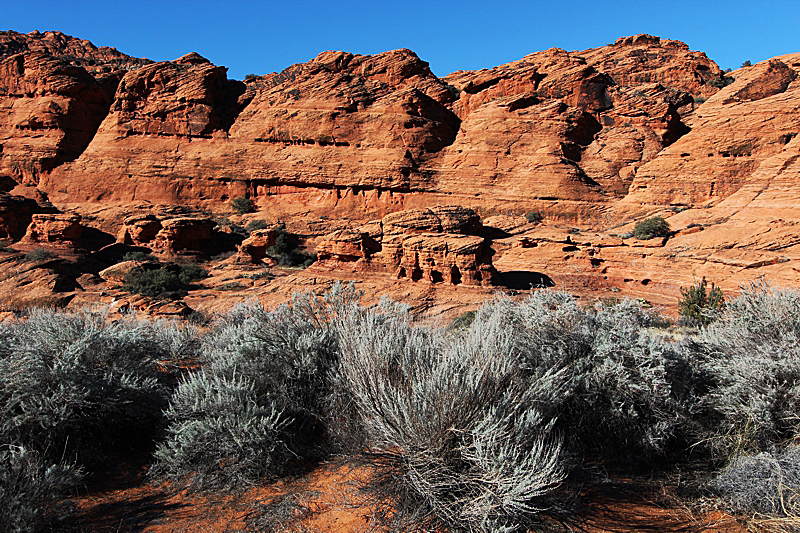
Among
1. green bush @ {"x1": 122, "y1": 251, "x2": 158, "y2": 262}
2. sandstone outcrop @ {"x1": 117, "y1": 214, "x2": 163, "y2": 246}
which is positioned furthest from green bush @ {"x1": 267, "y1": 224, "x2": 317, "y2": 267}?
sandstone outcrop @ {"x1": 117, "y1": 214, "x2": 163, "y2": 246}

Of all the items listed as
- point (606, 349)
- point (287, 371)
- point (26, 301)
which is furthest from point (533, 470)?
point (26, 301)

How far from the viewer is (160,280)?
18.0 m

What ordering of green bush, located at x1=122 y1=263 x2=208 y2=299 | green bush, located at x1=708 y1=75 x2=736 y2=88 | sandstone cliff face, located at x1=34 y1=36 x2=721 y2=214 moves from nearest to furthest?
green bush, located at x1=122 y1=263 x2=208 y2=299 → sandstone cliff face, located at x1=34 y1=36 x2=721 y2=214 → green bush, located at x1=708 y1=75 x2=736 y2=88

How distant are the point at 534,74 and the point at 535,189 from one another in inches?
383

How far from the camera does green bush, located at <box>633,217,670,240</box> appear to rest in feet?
70.2

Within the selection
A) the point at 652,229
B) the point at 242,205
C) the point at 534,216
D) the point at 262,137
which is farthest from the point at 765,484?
the point at 262,137

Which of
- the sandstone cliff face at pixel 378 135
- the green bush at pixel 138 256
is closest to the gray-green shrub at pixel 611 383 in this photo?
the green bush at pixel 138 256

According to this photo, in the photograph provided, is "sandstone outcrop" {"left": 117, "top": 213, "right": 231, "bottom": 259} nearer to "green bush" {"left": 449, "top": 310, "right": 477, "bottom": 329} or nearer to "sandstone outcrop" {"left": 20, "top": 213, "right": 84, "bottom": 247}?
"sandstone outcrop" {"left": 20, "top": 213, "right": 84, "bottom": 247}

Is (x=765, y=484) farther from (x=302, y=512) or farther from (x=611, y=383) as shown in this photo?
(x=302, y=512)

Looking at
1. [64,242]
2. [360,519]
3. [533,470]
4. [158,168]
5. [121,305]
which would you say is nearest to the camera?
[533,470]

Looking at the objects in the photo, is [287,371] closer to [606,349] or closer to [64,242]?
[606,349]

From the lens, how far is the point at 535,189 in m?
28.3

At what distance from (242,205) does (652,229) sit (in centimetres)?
2491

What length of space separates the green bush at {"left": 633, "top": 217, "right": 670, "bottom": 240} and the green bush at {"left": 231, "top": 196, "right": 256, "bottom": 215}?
78.6ft
